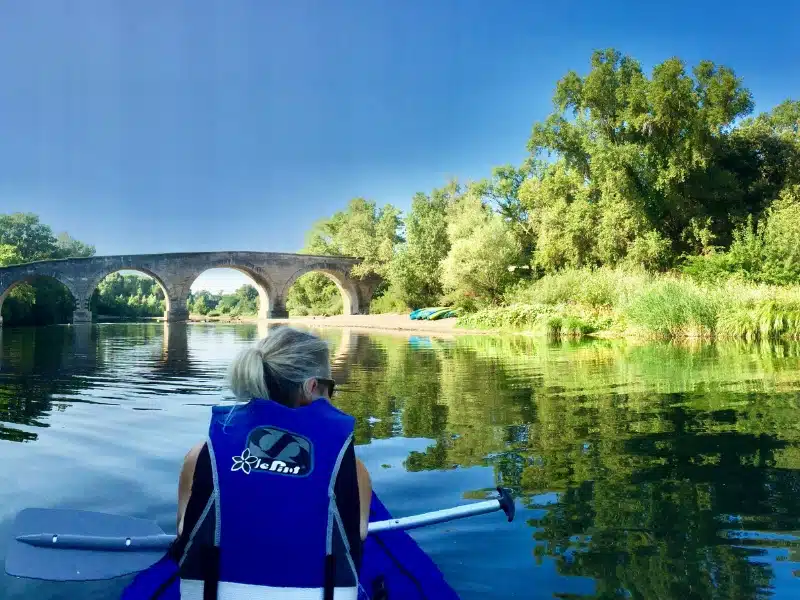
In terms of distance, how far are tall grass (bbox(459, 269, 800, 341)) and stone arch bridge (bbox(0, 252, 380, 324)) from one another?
28336mm

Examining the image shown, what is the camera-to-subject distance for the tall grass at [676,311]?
15.9m

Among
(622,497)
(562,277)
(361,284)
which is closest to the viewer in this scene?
(622,497)

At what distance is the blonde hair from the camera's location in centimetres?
195

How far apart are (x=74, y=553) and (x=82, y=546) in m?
0.06

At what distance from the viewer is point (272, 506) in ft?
5.88

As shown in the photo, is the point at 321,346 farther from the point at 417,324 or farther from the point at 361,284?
the point at 361,284

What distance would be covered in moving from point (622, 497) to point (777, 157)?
33.5m

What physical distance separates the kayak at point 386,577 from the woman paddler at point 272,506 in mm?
438

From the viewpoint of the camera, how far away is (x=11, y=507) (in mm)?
4023

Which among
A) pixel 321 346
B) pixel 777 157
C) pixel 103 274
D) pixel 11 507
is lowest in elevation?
pixel 11 507

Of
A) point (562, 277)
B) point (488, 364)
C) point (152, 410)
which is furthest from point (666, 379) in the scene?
point (562, 277)

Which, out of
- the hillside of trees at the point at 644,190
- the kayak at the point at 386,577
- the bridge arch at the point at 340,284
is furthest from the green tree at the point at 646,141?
the kayak at the point at 386,577

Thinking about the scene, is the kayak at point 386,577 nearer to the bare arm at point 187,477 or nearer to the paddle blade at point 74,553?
the paddle blade at point 74,553

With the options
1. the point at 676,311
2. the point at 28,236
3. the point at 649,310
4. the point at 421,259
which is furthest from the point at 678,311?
the point at 28,236
